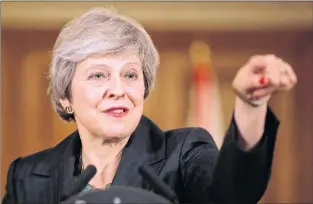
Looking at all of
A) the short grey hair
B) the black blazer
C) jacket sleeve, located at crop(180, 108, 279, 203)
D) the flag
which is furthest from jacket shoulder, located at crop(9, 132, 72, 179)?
the flag

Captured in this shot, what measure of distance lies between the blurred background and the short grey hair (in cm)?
50

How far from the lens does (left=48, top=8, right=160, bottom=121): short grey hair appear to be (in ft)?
2.86

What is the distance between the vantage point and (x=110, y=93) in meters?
0.85

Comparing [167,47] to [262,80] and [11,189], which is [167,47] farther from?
[262,80]

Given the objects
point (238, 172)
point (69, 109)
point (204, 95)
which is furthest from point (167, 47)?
point (238, 172)

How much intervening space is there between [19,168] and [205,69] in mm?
675

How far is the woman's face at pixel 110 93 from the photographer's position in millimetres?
848

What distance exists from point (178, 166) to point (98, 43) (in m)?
0.21

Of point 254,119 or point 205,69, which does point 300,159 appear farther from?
Answer: point 254,119

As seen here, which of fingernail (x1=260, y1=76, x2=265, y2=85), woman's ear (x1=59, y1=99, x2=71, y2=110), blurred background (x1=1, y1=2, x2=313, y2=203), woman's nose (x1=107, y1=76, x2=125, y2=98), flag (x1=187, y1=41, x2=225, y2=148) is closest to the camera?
fingernail (x1=260, y1=76, x2=265, y2=85)

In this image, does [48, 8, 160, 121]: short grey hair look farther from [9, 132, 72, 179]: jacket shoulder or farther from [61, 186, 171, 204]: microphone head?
[61, 186, 171, 204]: microphone head

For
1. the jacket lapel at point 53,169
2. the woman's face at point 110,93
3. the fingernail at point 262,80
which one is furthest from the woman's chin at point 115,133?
the fingernail at point 262,80

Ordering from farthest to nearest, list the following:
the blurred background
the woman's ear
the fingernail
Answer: the blurred background < the woman's ear < the fingernail

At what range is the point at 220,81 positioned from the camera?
4.91 ft
